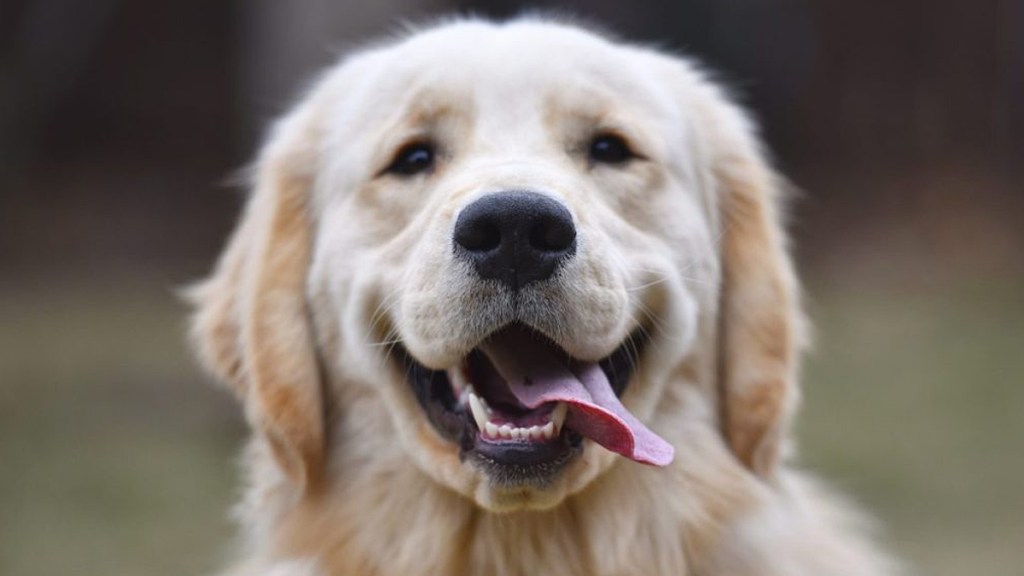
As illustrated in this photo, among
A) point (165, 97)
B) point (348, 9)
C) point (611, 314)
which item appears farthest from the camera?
point (165, 97)

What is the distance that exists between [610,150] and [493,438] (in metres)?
0.89

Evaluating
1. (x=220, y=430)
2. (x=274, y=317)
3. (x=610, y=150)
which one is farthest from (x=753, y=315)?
(x=220, y=430)

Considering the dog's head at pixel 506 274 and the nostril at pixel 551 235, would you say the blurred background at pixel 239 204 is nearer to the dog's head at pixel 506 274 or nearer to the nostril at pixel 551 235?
the dog's head at pixel 506 274

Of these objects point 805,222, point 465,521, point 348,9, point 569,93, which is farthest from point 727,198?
point 805,222

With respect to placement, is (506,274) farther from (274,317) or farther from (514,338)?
(274,317)

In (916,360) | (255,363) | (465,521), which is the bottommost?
(916,360)

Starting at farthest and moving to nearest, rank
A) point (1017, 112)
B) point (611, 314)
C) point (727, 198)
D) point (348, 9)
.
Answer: point (1017, 112) < point (348, 9) < point (727, 198) < point (611, 314)

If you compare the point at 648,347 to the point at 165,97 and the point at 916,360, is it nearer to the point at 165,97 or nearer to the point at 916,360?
the point at 916,360

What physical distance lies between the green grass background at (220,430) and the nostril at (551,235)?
3.39 meters

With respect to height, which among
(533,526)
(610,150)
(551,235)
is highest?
(610,150)

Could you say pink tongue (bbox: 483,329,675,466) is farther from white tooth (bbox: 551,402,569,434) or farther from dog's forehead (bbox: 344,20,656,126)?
dog's forehead (bbox: 344,20,656,126)

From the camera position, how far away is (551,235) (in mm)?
3113

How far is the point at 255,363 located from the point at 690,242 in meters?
1.18

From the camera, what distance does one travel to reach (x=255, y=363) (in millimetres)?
3811
